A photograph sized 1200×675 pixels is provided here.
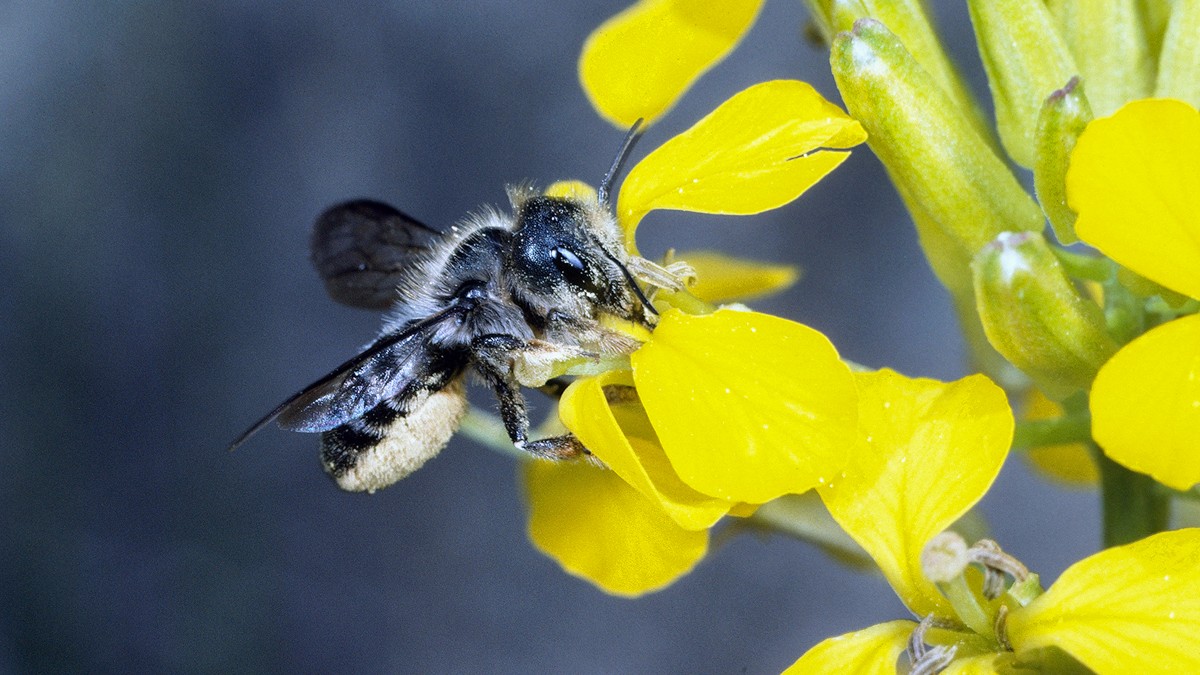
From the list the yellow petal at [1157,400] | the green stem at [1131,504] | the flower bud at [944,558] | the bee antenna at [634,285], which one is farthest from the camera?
the green stem at [1131,504]

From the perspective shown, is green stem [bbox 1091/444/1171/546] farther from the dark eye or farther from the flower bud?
the dark eye

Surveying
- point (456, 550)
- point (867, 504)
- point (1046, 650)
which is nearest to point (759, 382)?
point (867, 504)

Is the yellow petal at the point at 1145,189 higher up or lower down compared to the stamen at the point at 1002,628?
higher up

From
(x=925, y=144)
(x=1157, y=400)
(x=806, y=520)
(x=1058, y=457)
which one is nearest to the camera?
(x=1157, y=400)

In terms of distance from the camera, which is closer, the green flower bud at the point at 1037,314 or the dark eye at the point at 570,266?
the green flower bud at the point at 1037,314

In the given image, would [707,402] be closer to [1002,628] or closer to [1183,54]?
[1002,628]

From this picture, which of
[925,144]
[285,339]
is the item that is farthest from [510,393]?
[285,339]

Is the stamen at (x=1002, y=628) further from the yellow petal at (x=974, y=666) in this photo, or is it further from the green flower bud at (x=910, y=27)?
the green flower bud at (x=910, y=27)

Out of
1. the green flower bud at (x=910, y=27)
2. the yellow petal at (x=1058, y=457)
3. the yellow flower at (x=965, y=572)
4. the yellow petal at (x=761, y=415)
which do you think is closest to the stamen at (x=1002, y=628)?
the yellow flower at (x=965, y=572)
